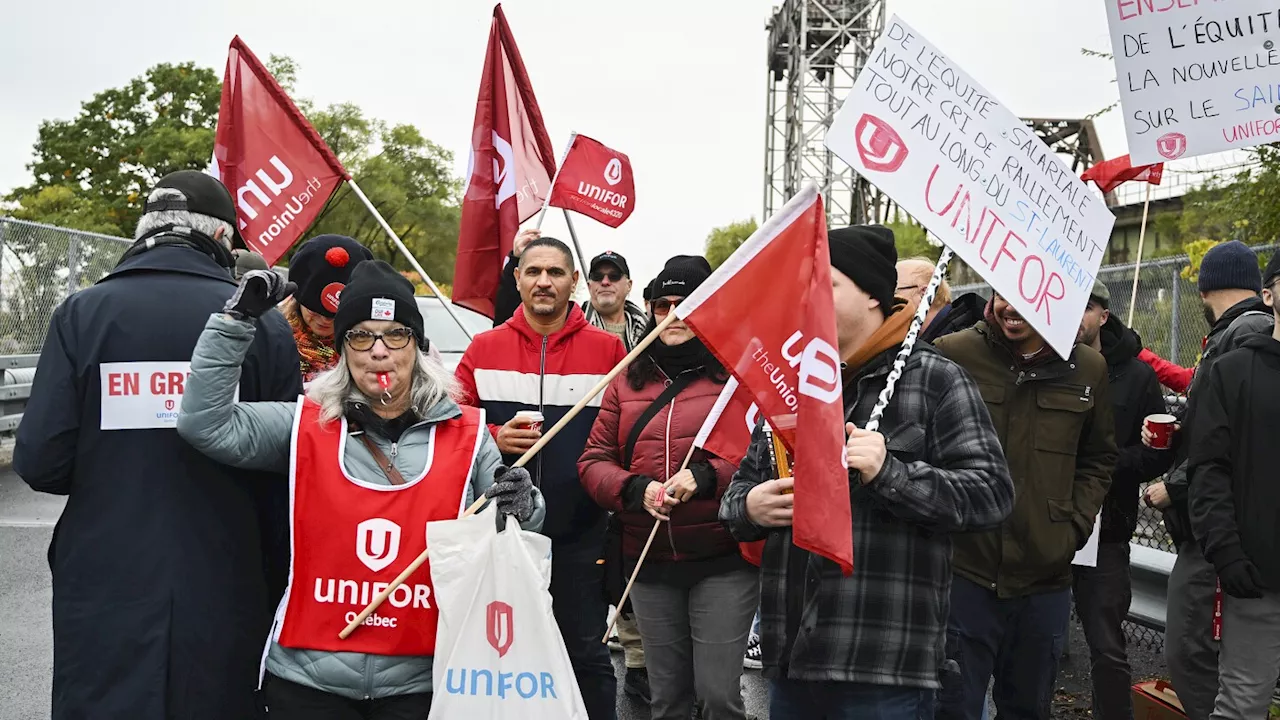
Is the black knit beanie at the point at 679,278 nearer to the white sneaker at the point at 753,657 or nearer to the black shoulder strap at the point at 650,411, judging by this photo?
the black shoulder strap at the point at 650,411

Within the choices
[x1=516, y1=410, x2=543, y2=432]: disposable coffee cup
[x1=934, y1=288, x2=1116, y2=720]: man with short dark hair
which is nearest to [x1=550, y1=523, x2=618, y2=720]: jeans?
[x1=516, y1=410, x2=543, y2=432]: disposable coffee cup

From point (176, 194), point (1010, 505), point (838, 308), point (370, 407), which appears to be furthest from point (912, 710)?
point (176, 194)

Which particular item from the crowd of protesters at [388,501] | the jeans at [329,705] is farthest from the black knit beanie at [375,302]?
the jeans at [329,705]

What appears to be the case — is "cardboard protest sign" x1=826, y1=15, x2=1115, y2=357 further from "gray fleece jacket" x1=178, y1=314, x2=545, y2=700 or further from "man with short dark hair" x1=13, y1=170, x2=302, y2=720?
"man with short dark hair" x1=13, y1=170, x2=302, y2=720

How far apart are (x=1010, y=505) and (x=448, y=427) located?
1516mm

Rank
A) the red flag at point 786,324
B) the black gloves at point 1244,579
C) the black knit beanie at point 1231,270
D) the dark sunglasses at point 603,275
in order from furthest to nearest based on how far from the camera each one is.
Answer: the dark sunglasses at point 603,275 → the black knit beanie at point 1231,270 → the black gloves at point 1244,579 → the red flag at point 786,324

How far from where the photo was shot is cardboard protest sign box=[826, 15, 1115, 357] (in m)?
3.00

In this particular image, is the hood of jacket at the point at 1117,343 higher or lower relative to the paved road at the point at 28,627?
higher

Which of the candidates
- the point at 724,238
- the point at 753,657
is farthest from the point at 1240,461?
the point at 724,238

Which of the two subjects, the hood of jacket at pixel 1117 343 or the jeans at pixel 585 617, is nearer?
the jeans at pixel 585 617

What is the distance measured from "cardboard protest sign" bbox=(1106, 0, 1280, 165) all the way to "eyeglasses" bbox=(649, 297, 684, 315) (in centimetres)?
197

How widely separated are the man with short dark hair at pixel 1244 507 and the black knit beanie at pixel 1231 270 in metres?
0.92

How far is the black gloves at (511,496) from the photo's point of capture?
3.04m

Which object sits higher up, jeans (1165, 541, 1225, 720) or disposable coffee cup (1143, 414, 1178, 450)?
disposable coffee cup (1143, 414, 1178, 450)
